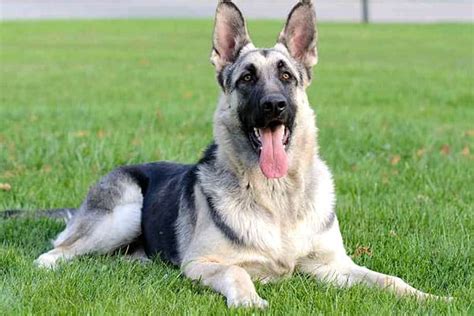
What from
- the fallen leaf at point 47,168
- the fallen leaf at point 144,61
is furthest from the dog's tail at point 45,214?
the fallen leaf at point 144,61

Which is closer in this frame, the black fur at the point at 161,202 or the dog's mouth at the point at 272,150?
the dog's mouth at the point at 272,150

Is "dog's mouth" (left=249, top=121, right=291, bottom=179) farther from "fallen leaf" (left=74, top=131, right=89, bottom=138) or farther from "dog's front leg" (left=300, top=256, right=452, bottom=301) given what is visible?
"fallen leaf" (left=74, top=131, right=89, bottom=138)

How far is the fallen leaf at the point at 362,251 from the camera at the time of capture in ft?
19.3

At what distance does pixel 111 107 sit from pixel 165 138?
3.67m

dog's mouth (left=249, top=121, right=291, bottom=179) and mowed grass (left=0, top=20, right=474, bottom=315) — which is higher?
dog's mouth (left=249, top=121, right=291, bottom=179)

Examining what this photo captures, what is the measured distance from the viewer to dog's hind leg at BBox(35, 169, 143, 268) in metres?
6.20

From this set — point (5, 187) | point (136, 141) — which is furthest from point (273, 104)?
point (136, 141)

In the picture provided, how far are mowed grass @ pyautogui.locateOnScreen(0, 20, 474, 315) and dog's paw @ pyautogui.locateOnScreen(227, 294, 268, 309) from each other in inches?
2.3

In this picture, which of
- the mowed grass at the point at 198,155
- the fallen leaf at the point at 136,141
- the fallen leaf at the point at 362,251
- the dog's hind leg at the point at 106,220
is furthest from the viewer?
the fallen leaf at the point at 136,141

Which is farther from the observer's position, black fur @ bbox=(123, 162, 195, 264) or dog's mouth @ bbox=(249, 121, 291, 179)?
black fur @ bbox=(123, 162, 195, 264)

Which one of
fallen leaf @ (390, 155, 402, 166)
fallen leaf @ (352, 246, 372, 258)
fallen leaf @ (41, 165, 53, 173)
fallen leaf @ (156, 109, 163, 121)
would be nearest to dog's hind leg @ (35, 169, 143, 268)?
fallen leaf @ (352, 246, 372, 258)

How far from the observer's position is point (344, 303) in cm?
461

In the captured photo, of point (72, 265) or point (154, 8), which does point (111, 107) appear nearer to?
point (72, 265)

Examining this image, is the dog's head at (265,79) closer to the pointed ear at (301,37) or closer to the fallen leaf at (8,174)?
the pointed ear at (301,37)
